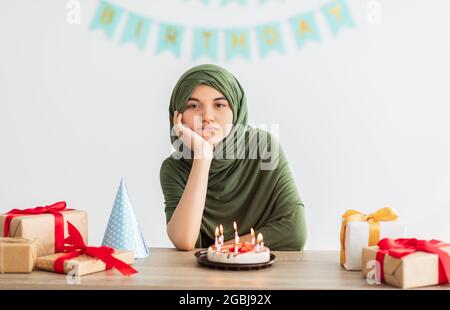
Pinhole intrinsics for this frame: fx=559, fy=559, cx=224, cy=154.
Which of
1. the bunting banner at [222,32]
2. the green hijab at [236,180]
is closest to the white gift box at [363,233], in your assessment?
the green hijab at [236,180]

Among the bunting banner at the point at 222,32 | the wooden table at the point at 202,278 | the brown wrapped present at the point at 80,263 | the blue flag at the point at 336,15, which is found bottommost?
the wooden table at the point at 202,278

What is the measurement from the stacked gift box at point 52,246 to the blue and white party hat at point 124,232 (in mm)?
64

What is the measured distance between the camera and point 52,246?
49.8 inches

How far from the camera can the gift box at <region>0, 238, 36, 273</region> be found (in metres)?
1.14

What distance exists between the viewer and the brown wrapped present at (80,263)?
1.12 metres

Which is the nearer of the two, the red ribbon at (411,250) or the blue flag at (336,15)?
the red ribbon at (411,250)

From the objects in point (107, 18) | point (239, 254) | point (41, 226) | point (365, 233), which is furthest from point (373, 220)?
point (107, 18)

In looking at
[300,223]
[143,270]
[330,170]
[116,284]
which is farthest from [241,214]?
[330,170]

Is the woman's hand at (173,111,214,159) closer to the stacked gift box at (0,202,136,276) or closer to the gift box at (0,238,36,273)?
the stacked gift box at (0,202,136,276)

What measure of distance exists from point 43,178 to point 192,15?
3.56 feet

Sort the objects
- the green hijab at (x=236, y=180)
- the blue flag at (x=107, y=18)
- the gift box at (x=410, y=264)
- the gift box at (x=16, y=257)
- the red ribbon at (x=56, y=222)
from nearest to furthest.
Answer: the gift box at (x=410, y=264), the gift box at (x=16, y=257), the red ribbon at (x=56, y=222), the green hijab at (x=236, y=180), the blue flag at (x=107, y=18)

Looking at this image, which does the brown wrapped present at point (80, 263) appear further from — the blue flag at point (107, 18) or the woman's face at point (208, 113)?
the blue flag at point (107, 18)

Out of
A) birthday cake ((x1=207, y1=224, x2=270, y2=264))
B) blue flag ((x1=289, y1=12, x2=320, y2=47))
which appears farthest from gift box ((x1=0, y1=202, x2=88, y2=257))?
blue flag ((x1=289, y1=12, x2=320, y2=47))

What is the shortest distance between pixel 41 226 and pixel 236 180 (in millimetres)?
628
